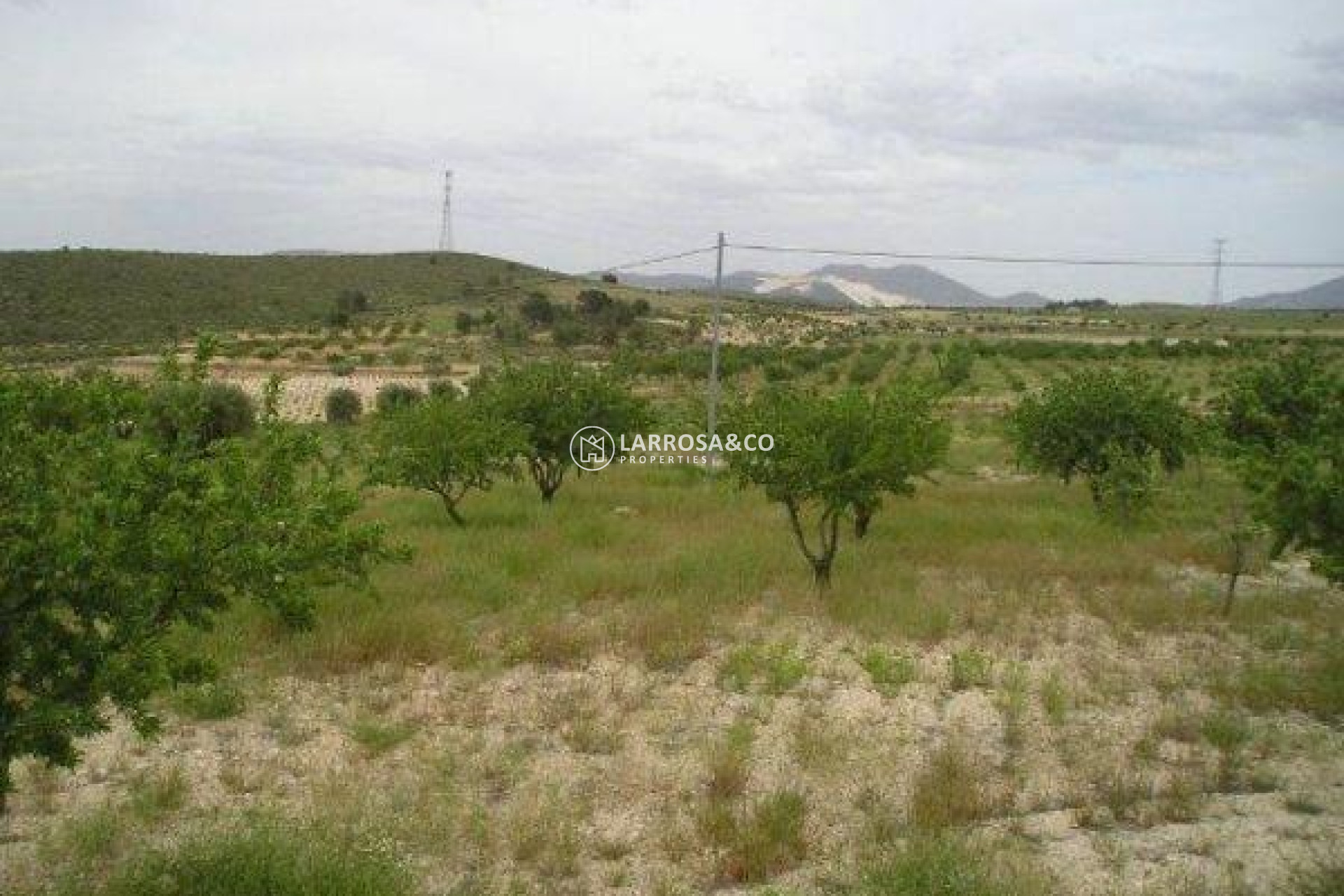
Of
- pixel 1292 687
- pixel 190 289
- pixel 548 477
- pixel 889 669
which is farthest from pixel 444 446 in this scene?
pixel 190 289

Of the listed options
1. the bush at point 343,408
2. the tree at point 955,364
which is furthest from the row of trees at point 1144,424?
the bush at point 343,408

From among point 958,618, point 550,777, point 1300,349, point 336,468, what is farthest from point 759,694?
point 1300,349

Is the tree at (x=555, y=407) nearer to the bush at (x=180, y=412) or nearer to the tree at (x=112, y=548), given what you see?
the bush at (x=180, y=412)

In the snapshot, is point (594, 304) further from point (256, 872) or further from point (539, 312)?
point (256, 872)

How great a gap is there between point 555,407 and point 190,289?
4940cm

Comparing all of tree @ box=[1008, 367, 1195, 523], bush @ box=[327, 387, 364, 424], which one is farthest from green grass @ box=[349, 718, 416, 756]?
bush @ box=[327, 387, 364, 424]

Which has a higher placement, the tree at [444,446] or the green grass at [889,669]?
the tree at [444,446]

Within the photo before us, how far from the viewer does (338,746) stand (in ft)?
26.7

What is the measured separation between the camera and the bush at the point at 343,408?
36094 mm

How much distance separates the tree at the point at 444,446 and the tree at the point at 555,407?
0.89 m

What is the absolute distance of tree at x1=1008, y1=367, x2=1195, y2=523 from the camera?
17094 millimetres

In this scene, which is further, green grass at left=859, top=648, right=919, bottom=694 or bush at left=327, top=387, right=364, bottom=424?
bush at left=327, top=387, right=364, bottom=424

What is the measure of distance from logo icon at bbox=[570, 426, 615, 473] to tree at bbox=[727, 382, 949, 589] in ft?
18.0

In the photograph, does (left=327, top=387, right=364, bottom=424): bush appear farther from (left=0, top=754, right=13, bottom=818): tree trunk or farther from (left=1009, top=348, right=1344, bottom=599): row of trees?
(left=0, top=754, right=13, bottom=818): tree trunk
